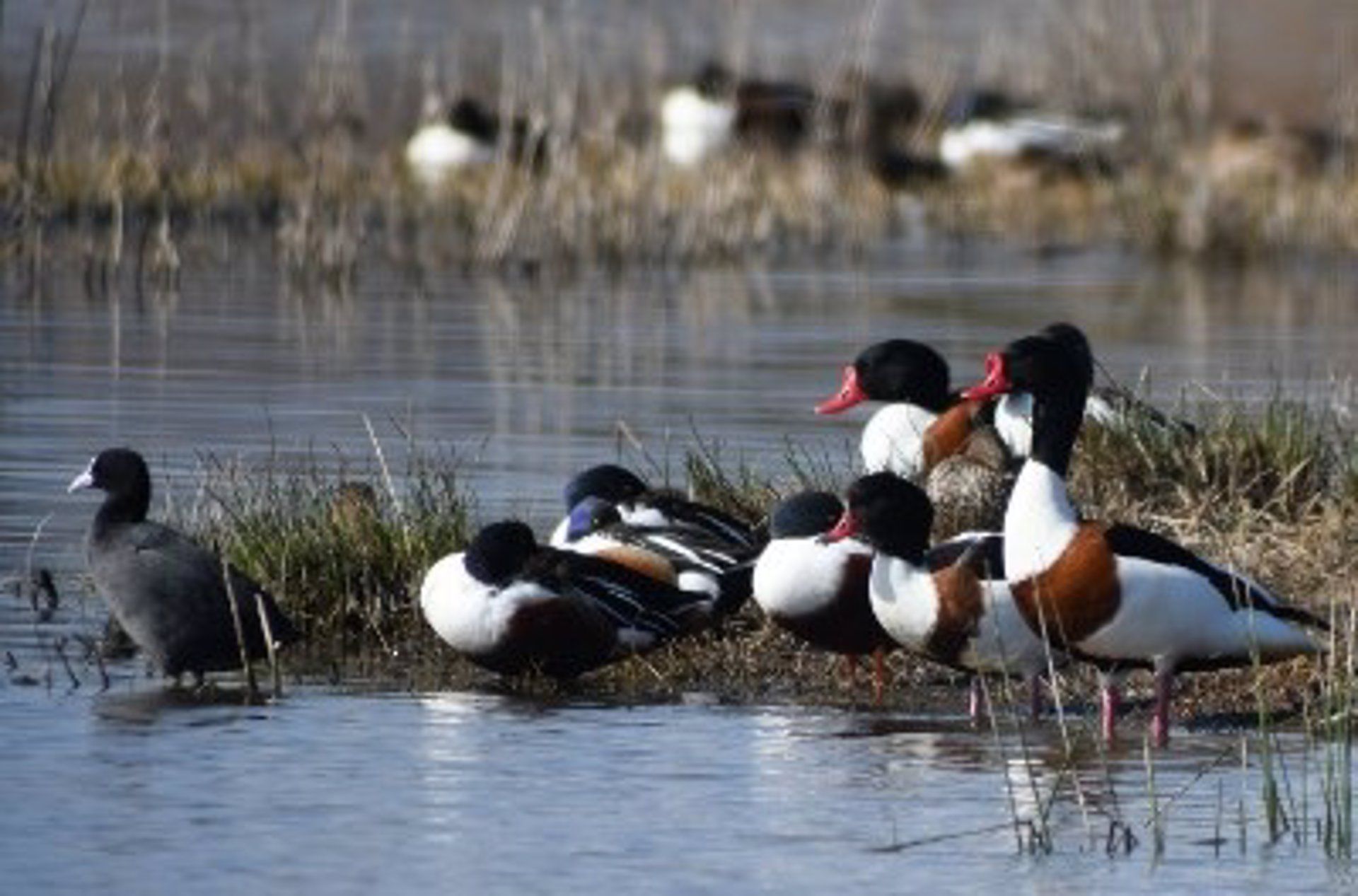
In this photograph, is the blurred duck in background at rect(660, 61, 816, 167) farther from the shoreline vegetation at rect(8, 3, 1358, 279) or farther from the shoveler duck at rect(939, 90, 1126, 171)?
the shoveler duck at rect(939, 90, 1126, 171)

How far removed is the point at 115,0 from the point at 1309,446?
39.3 ft

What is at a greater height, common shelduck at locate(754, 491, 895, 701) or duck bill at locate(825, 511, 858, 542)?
duck bill at locate(825, 511, 858, 542)

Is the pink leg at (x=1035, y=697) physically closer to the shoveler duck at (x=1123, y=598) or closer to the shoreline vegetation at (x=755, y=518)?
the shoveler duck at (x=1123, y=598)

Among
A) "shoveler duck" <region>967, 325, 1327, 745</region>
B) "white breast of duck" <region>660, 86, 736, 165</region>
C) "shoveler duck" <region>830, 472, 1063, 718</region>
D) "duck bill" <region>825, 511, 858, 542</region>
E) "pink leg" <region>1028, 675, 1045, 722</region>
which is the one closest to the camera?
"shoveler duck" <region>967, 325, 1327, 745</region>

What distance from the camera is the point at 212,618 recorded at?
419 inches

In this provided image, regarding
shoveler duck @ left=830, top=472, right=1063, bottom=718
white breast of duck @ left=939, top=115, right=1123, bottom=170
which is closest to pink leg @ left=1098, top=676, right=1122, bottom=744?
shoveler duck @ left=830, top=472, right=1063, bottom=718

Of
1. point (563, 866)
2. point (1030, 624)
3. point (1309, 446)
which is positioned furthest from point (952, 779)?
point (1309, 446)

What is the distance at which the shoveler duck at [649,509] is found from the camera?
38.0 feet

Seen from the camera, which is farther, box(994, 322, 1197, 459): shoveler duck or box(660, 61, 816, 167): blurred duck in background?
box(660, 61, 816, 167): blurred duck in background

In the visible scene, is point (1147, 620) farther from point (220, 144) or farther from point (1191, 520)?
point (220, 144)

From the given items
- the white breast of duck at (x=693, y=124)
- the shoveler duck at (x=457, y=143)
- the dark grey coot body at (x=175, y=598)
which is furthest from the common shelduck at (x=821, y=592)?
the white breast of duck at (x=693, y=124)

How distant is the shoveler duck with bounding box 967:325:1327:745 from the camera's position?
32.7 feet

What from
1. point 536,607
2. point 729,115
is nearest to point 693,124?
point 729,115

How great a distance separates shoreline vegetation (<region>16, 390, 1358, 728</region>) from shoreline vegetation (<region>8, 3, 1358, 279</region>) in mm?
8582
